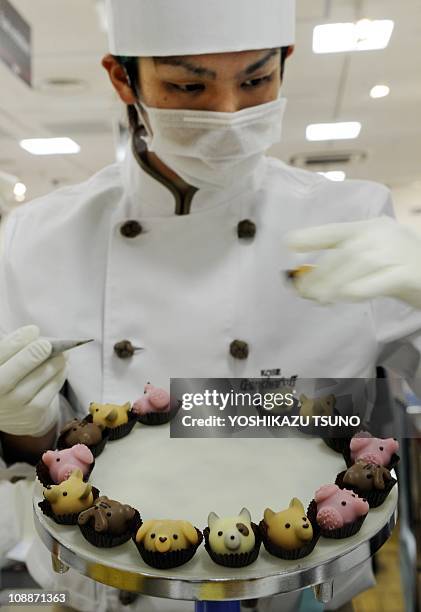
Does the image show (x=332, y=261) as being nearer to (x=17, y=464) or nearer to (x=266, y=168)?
(x=266, y=168)

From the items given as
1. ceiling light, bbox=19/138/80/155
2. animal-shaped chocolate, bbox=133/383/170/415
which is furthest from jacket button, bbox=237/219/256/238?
ceiling light, bbox=19/138/80/155

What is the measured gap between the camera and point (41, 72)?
1865 millimetres

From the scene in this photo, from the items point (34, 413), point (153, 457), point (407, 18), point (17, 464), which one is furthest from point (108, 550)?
point (407, 18)

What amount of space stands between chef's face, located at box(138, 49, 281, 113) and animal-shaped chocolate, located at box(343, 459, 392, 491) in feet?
1.39

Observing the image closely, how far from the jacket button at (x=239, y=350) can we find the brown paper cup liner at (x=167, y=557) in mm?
332

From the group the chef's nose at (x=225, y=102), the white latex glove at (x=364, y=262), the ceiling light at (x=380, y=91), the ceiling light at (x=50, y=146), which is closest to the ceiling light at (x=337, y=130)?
the ceiling light at (x=380, y=91)

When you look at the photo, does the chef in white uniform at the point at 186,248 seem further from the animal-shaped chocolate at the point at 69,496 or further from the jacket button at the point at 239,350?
the animal-shaped chocolate at the point at 69,496

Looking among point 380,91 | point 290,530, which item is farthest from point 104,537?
point 380,91

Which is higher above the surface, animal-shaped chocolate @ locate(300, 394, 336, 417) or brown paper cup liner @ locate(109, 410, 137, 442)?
animal-shaped chocolate @ locate(300, 394, 336, 417)

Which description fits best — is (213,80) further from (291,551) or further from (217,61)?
(291,551)

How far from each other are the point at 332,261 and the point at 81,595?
0.45 meters

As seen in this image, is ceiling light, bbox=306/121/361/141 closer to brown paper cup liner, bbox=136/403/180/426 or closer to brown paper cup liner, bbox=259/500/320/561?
brown paper cup liner, bbox=136/403/180/426

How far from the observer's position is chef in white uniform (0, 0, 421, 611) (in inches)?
25.3

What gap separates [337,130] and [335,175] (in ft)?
1.21
